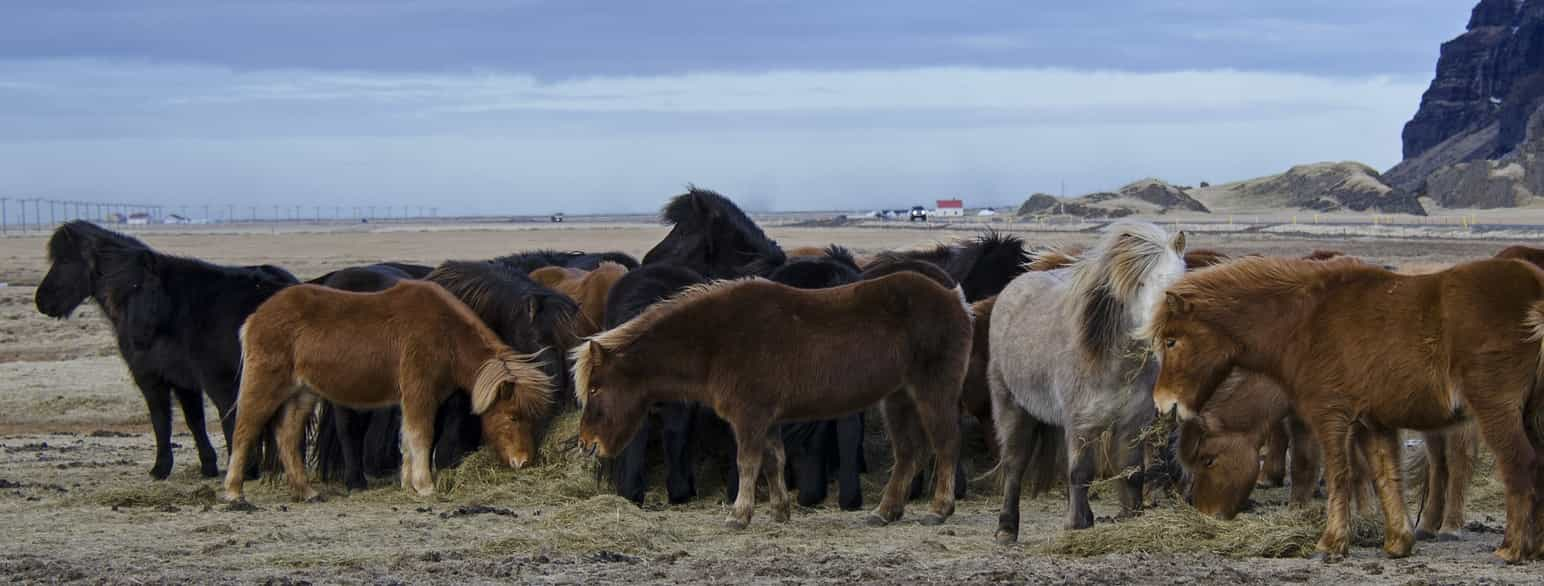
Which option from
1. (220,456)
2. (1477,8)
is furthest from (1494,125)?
(220,456)

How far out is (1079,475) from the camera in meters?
7.98

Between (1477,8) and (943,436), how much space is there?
14907 centimetres

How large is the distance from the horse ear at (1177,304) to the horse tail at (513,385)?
4110 millimetres

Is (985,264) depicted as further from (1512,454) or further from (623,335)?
(1512,454)

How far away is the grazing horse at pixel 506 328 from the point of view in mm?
10617

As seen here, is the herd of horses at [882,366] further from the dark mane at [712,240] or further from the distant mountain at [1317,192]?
the distant mountain at [1317,192]

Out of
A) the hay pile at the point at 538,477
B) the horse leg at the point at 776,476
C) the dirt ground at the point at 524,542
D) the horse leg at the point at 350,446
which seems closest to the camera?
the dirt ground at the point at 524,542

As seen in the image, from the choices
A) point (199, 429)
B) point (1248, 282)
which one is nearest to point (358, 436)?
point (199, 429)

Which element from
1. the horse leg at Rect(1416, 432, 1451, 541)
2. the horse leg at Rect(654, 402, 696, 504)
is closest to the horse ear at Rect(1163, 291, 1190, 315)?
the horse leg at Rect(1416, 432, 1451, 541)

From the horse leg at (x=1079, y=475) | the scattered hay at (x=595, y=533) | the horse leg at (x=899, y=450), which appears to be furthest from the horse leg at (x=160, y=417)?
the horse leg at (x=1079, y=475)

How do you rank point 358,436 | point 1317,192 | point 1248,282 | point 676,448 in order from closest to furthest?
point 1248,282
point 676,448
point 358,436
point 1317,192

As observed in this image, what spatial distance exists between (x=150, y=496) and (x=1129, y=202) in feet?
285

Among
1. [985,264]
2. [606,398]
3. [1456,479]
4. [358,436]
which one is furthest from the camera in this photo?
[985,264]

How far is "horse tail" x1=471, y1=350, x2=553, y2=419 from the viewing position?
32.8 feet
